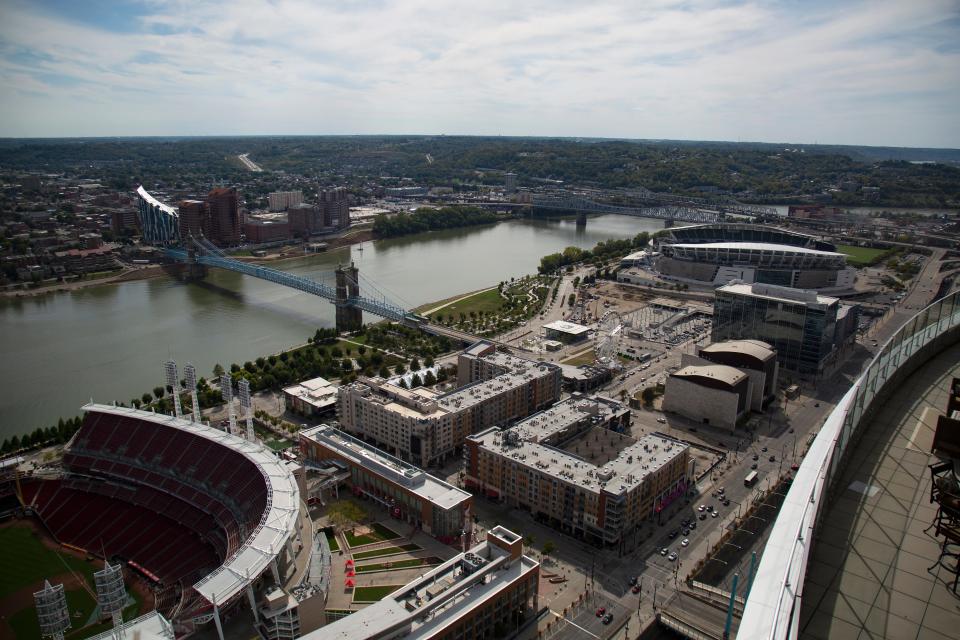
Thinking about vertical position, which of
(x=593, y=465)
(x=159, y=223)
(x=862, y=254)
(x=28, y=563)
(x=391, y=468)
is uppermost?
(x=159, y=223)

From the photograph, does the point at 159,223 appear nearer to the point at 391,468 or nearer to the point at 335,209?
the point at 335,209

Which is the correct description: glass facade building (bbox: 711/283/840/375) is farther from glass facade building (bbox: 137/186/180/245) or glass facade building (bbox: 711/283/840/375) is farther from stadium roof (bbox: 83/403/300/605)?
glass facade building (bbox: 137/186/180/245)

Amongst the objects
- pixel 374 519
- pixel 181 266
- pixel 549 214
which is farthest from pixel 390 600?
pixel 549 214

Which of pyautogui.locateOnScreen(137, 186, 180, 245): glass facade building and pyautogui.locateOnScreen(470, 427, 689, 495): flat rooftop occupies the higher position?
pyautogui.locateOnScreen(137, 186, 180, 245): glass facade building

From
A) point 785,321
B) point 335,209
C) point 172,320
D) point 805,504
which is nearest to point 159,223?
point 335,209

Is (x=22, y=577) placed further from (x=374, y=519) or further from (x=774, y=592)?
(x=774, y=592)

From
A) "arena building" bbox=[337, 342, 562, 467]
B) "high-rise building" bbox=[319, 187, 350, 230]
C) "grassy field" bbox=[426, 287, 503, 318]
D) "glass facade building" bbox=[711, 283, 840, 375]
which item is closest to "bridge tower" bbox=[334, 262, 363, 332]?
"grassy field" bbox=[426, 287, 503, 318]

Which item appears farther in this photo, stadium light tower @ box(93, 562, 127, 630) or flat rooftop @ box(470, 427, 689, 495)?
flat rooftop @ box(470, 427, 689, 495)

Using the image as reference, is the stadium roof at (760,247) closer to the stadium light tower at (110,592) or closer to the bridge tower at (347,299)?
the bridge tower at (347,299)
